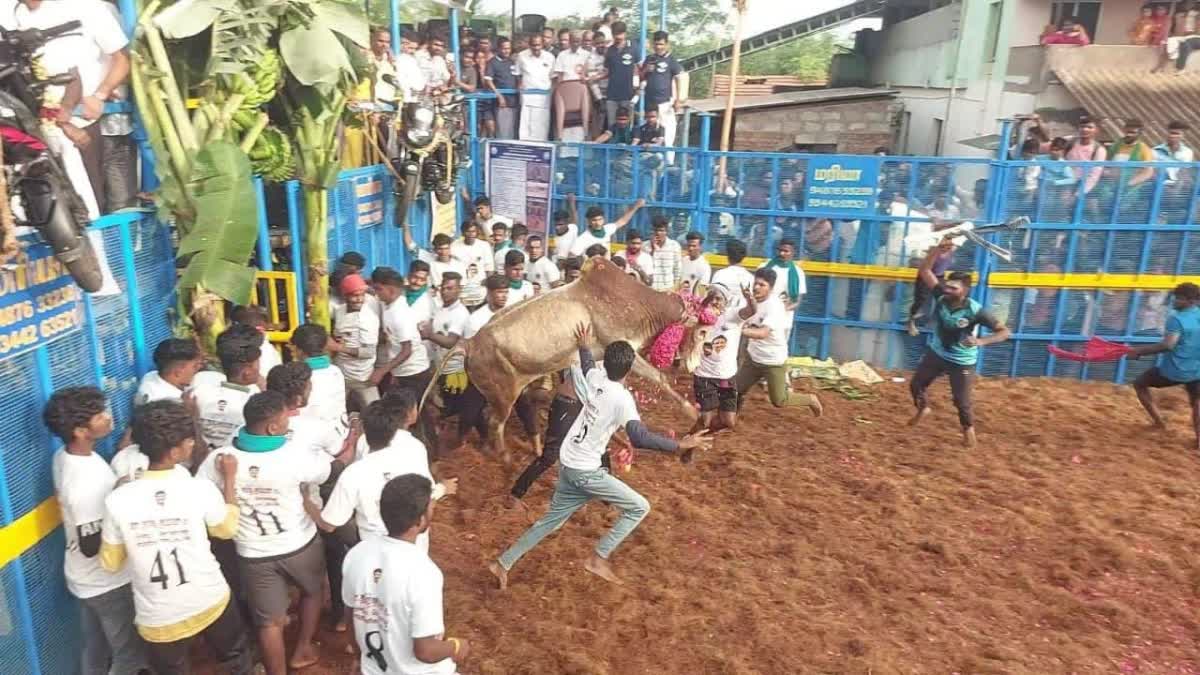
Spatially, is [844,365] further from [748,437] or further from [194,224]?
[194,224]

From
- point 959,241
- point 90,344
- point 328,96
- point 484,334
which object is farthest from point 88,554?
point 959,241

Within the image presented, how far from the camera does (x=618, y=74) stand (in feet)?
40.5

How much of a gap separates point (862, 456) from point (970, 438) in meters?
1.11

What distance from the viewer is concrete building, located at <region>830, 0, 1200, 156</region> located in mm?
14250

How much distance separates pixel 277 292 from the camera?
6.66 m

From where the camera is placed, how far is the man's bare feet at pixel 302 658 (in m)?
4.82

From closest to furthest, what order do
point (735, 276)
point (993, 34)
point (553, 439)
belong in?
1. point (553, 439)
2. point (735, 276)
3. point (993, 34)

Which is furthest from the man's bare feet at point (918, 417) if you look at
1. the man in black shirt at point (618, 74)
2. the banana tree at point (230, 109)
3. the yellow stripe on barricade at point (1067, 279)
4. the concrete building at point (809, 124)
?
the concrete building at point (809, 124)

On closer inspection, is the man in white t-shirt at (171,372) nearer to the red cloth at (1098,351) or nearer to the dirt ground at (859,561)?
the dirt ground at (859,561)

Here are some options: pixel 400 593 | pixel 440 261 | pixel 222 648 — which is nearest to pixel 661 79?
pixel 440 261

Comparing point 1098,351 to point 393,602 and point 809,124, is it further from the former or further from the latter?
point 809,124

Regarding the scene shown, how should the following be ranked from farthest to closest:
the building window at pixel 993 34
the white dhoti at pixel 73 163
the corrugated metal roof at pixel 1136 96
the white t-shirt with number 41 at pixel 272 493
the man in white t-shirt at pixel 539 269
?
the building window at pixel 993 34, the corrugated metal roof at pixel 1136 96, the man in white t-shirt at pixel 539 269, the white dhoti at pixel 73 163, the white t-shirt with number 41 at pixel 272 493

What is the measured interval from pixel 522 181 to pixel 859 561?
22.4 feet

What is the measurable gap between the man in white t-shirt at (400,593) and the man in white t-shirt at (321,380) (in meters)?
1.67
